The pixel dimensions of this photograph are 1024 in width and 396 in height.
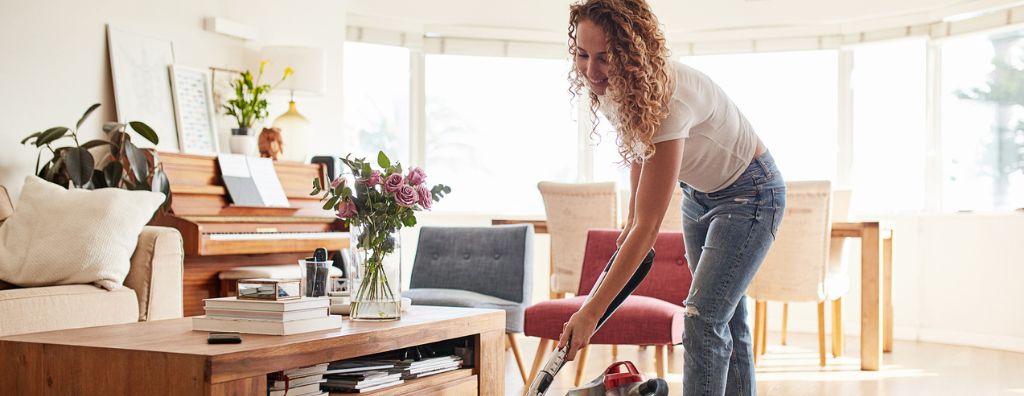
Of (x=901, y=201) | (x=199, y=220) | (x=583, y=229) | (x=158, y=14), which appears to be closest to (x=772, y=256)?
(x=583, y=229)

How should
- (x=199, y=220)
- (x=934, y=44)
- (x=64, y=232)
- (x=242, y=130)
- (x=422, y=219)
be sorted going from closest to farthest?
(x=64, y=232)
(x=199, y=220)
(x=242, y=130)
(x=934, y=44)
(x=422, y=219)

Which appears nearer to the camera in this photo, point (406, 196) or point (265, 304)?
point (265, 304)

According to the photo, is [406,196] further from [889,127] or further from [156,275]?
[889,127]

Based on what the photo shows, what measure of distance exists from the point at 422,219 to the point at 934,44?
140 inches

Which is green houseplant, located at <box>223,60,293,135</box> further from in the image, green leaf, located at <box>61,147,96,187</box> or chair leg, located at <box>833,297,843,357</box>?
chair leg, located at <box>833,297,843,357</box>

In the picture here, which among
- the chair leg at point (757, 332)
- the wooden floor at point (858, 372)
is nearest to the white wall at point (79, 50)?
the wooden floor at point (858, 372)

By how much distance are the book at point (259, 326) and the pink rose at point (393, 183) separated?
42cm

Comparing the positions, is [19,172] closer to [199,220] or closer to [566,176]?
[199,220]

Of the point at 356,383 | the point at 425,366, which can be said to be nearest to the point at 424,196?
the point at 425,366

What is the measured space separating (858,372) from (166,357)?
3589 millimetres

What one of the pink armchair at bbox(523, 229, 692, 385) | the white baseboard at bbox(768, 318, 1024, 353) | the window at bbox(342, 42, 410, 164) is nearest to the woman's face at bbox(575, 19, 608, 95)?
the pink armchair at bbox(523, 229, 692, 385)

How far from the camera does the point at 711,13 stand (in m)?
6.21

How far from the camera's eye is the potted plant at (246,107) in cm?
494

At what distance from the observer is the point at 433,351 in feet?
8.68
